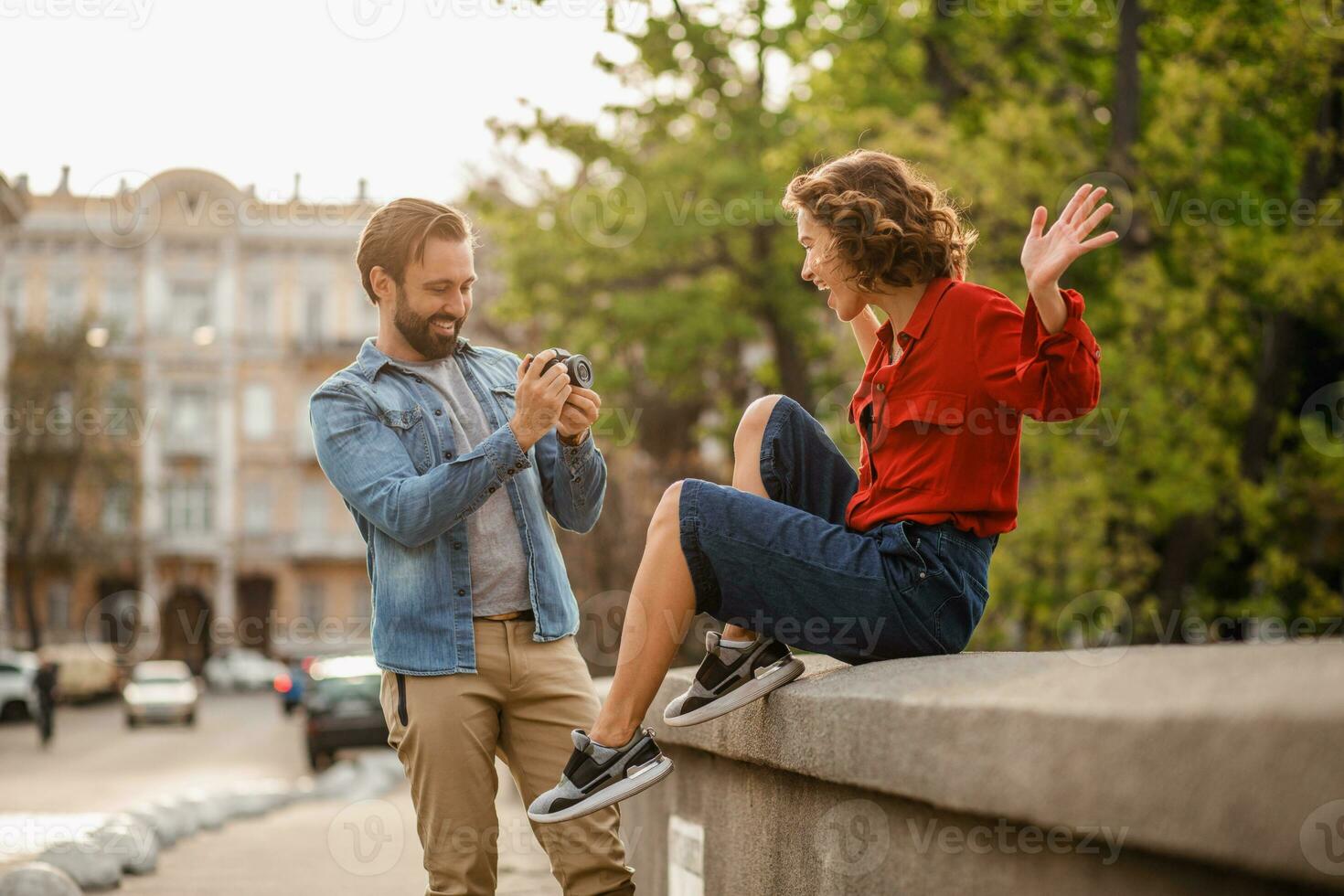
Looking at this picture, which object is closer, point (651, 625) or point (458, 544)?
point (651, 625)

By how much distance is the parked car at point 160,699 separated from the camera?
3272 centimetres

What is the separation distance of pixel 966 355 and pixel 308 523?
5865 cm

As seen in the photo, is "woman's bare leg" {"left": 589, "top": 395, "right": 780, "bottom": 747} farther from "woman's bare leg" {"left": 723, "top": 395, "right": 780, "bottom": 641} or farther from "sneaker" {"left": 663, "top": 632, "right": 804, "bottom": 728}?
"woman's bare leg" {"left": 723, "top": 395, "right": 780, "bottom": 641}

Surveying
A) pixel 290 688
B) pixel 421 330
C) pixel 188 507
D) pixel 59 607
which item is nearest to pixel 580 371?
pixel 421 330

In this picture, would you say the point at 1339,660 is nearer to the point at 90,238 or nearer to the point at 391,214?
the point at 391,214

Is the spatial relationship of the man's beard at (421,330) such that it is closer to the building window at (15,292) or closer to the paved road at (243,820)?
the paved road at (243,820)

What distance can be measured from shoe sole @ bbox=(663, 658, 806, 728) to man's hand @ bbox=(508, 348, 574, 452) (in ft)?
2.27

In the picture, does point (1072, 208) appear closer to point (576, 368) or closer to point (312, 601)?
point (576, 368)

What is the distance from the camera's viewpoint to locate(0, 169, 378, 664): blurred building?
2196 inches

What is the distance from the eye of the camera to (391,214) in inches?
143

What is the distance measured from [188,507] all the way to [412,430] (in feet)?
190

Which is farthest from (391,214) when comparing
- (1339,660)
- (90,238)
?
(90,238)

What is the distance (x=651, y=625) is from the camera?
10.7 feet

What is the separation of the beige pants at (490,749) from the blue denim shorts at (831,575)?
455 millimetres
